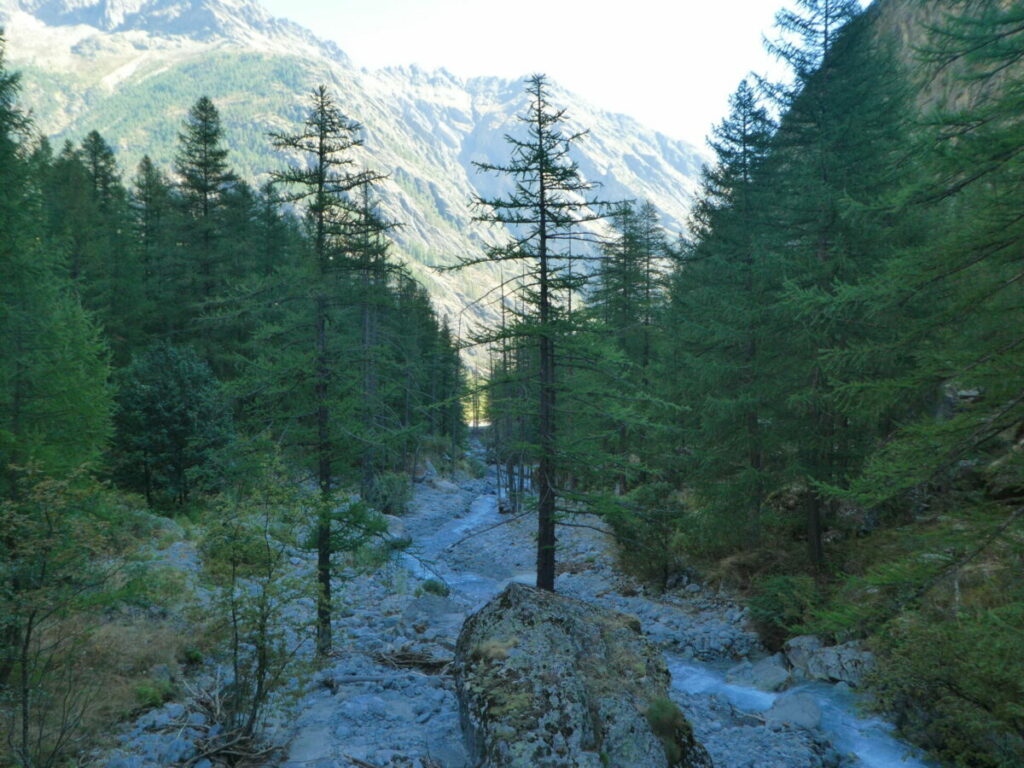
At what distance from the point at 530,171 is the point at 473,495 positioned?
3431 cm

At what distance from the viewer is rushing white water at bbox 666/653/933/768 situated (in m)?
8.14

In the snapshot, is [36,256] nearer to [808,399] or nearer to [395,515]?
[808,399]

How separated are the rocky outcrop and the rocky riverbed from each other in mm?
592

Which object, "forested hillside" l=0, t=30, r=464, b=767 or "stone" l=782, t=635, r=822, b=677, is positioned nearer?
"forested hillside" l=0, t=30, r=464, b=767

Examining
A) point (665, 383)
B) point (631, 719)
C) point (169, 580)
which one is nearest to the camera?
point (631, 719)

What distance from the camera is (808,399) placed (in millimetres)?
11758

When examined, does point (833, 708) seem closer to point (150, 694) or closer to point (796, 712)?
point (796, 712)

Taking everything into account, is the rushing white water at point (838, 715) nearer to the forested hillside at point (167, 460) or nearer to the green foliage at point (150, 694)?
the forested hillside at point (167, 460)

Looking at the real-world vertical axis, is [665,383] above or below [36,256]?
below

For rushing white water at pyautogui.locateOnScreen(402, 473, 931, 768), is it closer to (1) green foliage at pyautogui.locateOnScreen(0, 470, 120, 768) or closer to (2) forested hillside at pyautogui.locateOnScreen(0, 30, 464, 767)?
(2) forested hillside at pyautogui.locateOnScreen(0, 30, 464, 767)

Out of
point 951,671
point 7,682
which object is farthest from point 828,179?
point 7,682

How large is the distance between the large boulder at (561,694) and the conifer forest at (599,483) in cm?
4

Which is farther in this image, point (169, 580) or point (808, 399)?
point (808, 399)

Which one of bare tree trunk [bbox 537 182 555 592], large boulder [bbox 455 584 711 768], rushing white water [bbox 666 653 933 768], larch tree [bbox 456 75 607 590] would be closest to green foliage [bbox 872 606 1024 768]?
rushing white water [bbox 666 653 933 768]
